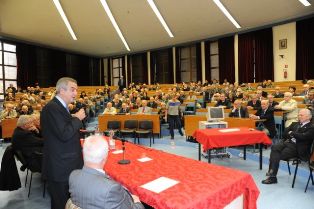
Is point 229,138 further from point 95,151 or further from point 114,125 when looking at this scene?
point 114,125

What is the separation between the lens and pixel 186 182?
7.07 feet

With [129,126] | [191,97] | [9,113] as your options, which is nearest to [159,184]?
[129,126]

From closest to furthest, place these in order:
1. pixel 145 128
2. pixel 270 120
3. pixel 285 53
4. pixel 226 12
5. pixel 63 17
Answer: pixel 270 120, pixel 145 128, pixel 226 12, pixel 285 53, pixel 63 17

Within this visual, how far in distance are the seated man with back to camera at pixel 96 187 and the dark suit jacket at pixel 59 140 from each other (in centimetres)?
52

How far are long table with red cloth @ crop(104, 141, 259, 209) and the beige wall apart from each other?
40.5ft

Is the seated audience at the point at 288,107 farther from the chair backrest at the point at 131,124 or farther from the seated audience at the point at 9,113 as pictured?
the seated audience at the point at 9,113

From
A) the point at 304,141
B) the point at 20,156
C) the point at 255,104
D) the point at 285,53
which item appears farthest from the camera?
the point at 285,53

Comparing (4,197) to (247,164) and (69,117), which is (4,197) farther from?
(247,164)

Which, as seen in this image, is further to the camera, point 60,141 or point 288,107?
point 288,107

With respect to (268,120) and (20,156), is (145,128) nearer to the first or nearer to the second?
(268,120)

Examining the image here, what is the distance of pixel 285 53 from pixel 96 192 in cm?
1396

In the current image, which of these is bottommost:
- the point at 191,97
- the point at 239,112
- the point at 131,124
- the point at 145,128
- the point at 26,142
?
the point at 145,128

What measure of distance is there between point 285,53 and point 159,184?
13.3m

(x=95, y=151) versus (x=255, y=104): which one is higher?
(x=255, y=104)
